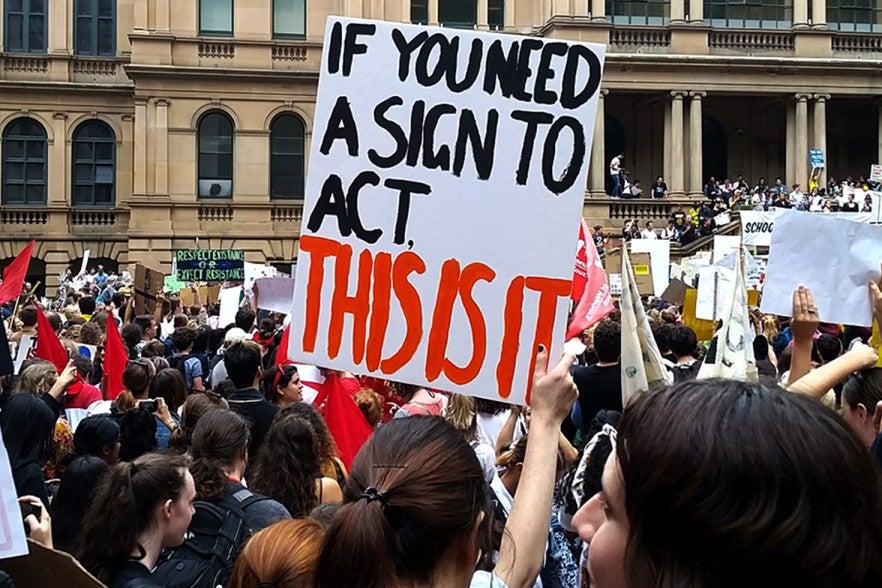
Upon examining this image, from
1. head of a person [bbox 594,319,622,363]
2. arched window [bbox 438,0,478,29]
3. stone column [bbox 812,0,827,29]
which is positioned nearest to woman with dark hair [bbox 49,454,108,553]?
head of a person [bbox 594,319,622,363]

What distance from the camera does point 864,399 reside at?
4.68 meters

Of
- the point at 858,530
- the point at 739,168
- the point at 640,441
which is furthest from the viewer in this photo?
the point at 739,168

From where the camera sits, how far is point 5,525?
262 cm

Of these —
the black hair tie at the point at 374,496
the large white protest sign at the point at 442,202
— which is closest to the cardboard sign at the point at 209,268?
the large white protest sign at the point at 442,202

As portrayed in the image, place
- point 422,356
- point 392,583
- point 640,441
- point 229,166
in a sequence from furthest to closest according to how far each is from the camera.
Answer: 1. point 229,166
2. point 422,356
3. point 392,583
4. point 640,441

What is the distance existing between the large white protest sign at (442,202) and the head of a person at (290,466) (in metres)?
0.77

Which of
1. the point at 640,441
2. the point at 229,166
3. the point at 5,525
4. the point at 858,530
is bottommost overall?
the point at 5,525

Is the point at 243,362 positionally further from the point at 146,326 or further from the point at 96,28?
the point at 96,28

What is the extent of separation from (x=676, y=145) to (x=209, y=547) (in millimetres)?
32949

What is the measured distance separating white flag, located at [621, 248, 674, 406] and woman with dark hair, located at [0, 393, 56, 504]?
3006mm

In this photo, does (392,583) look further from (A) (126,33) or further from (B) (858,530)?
(A) (126,33)

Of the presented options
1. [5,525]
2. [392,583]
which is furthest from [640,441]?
[5,525]

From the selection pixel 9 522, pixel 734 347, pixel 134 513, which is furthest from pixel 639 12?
pixel 9 522

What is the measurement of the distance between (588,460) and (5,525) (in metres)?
1.81
